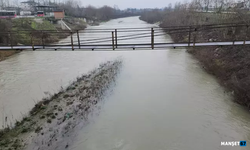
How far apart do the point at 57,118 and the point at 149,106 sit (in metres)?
4.25

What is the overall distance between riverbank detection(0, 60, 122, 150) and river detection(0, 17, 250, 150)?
527 mm

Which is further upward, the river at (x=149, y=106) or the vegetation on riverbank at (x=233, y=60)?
the vegetation on riverbank at (x=233, y=60)

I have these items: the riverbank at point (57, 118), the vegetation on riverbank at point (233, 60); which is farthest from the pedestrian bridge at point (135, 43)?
the riverbank at point (57, 118)

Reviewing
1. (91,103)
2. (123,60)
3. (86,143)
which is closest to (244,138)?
(86,143)

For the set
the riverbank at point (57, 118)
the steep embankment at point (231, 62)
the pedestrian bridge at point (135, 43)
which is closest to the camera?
the riverbank at point (57, 118)

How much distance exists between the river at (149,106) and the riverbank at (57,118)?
527 mm

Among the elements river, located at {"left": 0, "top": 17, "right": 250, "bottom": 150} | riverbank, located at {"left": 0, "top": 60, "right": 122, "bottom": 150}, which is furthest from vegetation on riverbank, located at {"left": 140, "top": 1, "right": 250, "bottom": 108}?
riverbank, located at {"left": 0, "top": 60, "right": 122, "bottom": 150}

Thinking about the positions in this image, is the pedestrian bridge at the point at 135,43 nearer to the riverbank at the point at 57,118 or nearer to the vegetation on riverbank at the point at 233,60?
the vegetation on riverbank at the point at 233,60

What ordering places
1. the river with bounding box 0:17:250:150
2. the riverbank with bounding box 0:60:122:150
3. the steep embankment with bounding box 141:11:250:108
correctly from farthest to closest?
the steep embankment with bounding box 141:11:250:108 → the river with bounding box 0:17:250:150 → the riverbank with bounding box 0:60:122:150

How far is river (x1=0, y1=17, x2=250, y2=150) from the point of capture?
7254 mm

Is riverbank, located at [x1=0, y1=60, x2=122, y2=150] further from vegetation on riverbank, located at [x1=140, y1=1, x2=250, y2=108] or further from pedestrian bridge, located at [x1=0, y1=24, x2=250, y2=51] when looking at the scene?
vegetation on riverbank, located at [x1=140, y1=1, x2=250, y2=108]

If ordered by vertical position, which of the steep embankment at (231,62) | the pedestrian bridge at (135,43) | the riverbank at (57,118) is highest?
the pedestrian bridge at (135,43)

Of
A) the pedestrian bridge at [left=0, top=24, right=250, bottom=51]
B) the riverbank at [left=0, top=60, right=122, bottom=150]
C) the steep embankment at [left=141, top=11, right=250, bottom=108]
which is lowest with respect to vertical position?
the riverbank at [left=0, top=60, right=122, bottom=150]

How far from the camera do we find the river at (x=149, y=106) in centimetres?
725
